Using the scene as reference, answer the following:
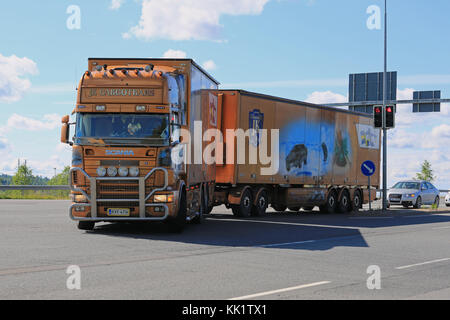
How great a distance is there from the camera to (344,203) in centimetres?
2781

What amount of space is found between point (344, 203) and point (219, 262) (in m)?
18.5

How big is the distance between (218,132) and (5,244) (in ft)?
31.3

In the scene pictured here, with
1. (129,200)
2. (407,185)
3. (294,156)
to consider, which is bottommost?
(407,185)

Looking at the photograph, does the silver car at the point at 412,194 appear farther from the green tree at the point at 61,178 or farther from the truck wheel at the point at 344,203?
the green tree at the point at 61,178

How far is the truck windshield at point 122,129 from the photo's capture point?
1414 cm

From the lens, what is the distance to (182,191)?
14984 mm

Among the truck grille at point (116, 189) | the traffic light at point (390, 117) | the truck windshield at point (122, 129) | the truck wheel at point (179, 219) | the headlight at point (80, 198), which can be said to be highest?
the traffic light at point (390, 117)

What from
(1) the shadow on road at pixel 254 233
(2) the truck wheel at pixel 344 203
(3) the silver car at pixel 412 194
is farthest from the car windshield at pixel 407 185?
(1) the shadow on road at pixel 254 233

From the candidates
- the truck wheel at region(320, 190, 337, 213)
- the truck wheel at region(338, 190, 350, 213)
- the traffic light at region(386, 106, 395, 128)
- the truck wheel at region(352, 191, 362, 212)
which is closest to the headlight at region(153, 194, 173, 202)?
the truck wheel at region(320, 190, 337, 213)

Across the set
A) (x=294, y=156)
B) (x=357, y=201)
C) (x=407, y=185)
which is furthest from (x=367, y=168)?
(x=407, y=185)

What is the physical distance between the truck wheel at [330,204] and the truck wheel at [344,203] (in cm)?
29

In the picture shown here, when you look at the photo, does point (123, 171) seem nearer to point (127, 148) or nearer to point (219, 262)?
point (127, 148)

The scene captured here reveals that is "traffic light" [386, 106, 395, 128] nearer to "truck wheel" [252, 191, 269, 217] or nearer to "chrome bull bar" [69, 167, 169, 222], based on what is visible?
"truck wheel" [252, 191, 269, 217]
